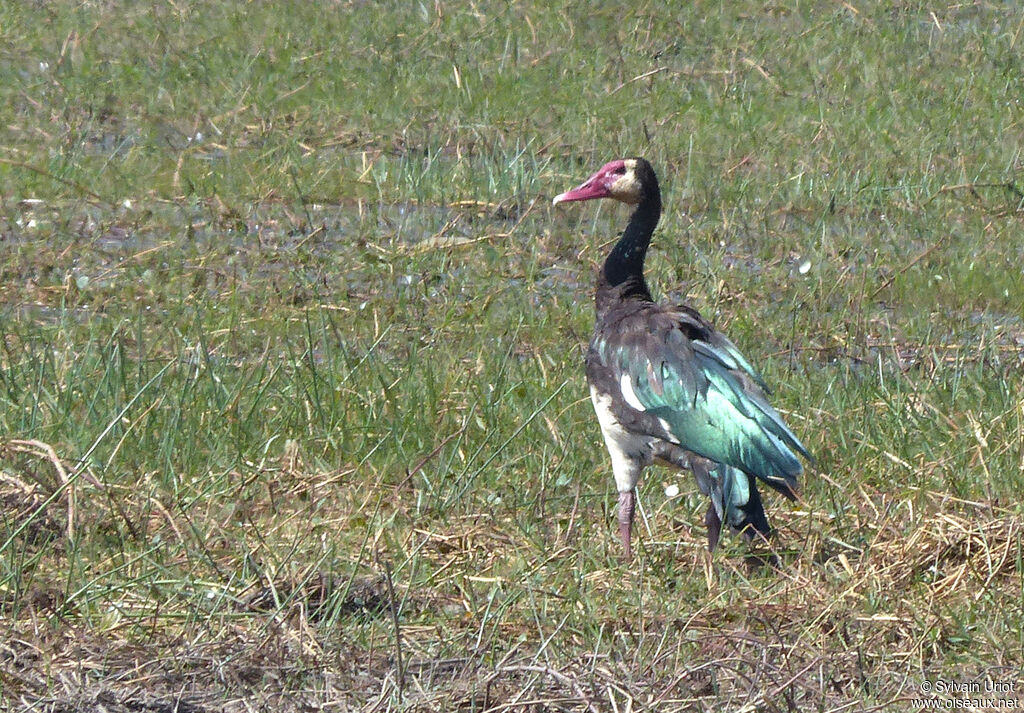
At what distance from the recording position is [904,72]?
11086 millimetres

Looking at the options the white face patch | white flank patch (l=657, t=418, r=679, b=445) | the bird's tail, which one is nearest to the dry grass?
the bird's tail

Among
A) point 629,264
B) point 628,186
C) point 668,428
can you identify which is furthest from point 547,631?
point 628,186

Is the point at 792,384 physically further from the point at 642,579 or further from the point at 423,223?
the point at 423,223

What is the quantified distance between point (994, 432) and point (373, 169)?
429 centimetres

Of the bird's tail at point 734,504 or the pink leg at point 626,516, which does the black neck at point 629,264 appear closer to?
the pink leg at point 626,516

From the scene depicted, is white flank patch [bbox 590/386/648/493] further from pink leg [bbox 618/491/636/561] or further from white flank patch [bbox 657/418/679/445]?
white flank patch [bbox 657/418/679/445]

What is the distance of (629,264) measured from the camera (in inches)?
230

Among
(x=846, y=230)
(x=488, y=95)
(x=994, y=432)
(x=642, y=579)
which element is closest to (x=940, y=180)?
(x=846, y=230)

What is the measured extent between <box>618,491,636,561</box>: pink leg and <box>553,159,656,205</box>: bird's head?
1.33 meters

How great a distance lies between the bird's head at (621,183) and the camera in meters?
5.99

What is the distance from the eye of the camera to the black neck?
5.84m

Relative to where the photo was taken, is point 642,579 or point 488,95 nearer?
point 642,579

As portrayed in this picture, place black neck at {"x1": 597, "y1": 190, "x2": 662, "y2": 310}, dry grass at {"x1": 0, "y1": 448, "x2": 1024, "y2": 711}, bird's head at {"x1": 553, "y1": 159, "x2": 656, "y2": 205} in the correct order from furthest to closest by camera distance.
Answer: bird's head at {"x1": 553, "y1": 159, "x2": 656, "y2": 205} < black neck at {"x1": 597, "y1": 190, "x2": 662, "y2": 310} < dry grass at {"x1": 0, "y1": 448, "x2": 1024, "y2": 711}
